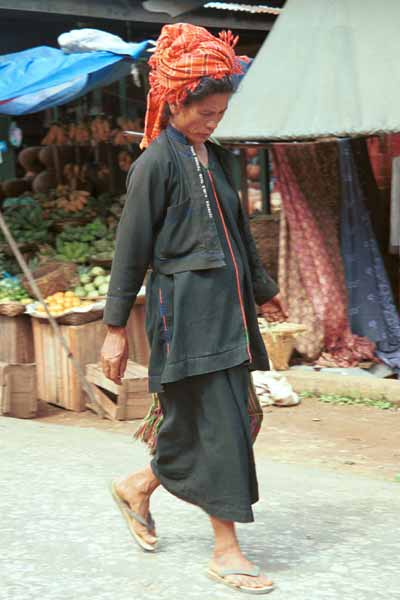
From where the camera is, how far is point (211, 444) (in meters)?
3.45

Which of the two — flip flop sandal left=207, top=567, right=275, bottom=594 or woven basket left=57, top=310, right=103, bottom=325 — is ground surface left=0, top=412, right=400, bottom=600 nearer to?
flip flop sandal left=207, top=567, right=275, bottom=594

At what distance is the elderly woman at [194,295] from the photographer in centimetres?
343

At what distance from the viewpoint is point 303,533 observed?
13.5 ft

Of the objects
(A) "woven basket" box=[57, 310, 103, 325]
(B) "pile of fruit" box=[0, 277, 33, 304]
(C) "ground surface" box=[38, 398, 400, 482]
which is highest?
(B) "pile of fruit" box=[0, 277, 33, 304]

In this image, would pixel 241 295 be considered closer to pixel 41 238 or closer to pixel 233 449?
pixel 233 449

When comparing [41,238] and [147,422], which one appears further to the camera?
[41,238]

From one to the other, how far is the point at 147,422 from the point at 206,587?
650 millimetres

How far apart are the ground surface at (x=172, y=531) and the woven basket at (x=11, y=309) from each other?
5.85 feet

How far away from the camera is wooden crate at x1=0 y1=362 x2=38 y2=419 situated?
703cm

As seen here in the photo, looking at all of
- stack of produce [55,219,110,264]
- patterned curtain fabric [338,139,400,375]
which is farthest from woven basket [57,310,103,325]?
patterned curtain fabric [338,139,400,375]

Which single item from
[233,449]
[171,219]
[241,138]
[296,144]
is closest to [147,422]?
[233,449]

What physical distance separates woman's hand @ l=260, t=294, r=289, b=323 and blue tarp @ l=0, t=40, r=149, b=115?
2.34 metres

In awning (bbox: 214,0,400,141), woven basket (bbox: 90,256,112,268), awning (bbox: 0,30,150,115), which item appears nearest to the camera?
awning (bbox: 214,0,400,141)

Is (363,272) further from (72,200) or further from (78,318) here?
(72,200)
